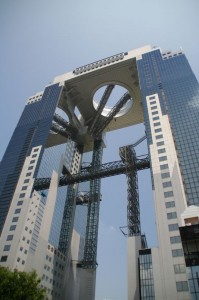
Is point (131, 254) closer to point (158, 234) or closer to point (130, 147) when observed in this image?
point (158, 234)

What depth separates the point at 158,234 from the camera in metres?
45.8

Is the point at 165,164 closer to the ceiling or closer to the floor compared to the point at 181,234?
closer to the ceiling

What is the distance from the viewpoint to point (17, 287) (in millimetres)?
34188

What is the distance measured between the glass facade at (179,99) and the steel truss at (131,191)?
44.5 feet

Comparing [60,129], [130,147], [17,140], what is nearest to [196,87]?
[130,147]

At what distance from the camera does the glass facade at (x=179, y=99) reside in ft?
171

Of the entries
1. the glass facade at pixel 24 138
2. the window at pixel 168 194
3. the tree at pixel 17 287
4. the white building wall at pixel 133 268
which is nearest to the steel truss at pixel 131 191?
the white building wall at pixel 133 268

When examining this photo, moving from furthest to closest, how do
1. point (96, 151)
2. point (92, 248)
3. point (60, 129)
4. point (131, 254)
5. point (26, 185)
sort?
point (96, 151) → point (60, 129) → point (92, 248) → point (26, 185) → point (131, 254)

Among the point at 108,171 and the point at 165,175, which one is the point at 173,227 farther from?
the point at 108,171

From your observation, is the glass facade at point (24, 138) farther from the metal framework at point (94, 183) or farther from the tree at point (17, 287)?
Answer: the tree at point (17, 287)

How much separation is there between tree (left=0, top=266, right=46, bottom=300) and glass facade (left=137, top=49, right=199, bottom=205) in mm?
28149

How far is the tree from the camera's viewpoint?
110 ft

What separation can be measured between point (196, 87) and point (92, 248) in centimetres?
4729

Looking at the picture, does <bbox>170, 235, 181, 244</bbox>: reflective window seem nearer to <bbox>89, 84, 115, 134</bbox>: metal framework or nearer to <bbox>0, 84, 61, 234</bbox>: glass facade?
<bbox>0, 84, 61, 234</bbox>: glass facade
